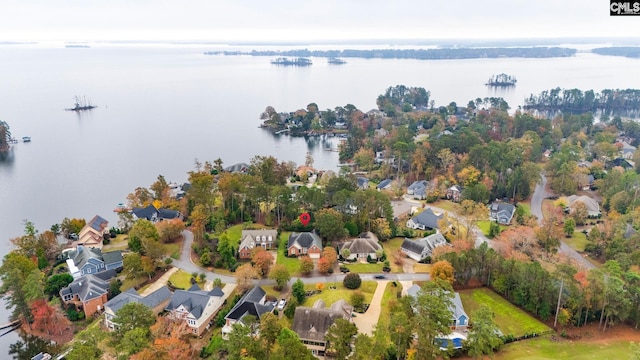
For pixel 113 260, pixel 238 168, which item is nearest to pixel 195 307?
pixel 113 260

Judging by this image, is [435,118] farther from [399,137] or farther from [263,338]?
[263,338]

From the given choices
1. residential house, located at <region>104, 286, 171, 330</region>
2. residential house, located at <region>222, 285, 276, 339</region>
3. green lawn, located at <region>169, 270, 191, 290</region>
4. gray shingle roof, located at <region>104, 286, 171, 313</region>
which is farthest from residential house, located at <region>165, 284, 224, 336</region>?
green lawn, located at <region>169, 270, 191, 290</region>

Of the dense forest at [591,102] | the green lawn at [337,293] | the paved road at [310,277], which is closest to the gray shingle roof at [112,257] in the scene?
the paved road at [310,277]

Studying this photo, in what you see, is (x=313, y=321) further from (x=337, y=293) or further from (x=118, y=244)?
(x=118, y=244)

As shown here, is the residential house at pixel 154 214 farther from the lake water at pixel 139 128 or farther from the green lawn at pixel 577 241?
the green lawn at pixel 577 241

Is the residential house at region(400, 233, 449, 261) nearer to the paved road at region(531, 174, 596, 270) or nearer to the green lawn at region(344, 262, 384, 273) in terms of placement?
the green lawn at region(344, 262, 384, 273)

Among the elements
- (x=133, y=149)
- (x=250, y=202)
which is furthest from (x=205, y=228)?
(x=133, y=149)
